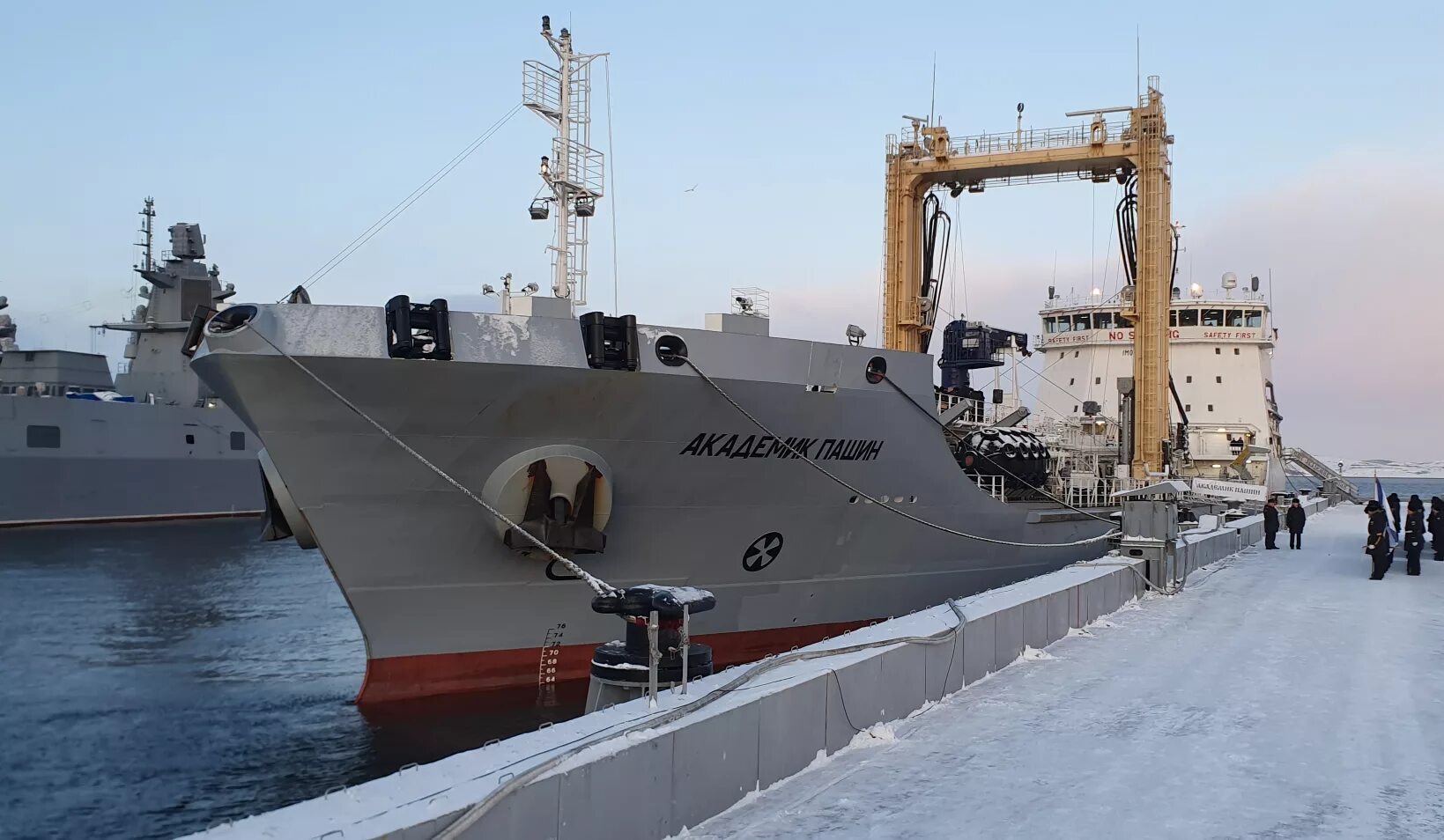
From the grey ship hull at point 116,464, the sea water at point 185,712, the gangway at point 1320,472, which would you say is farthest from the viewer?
the gangway at point 1320,472

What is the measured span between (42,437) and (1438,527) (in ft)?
128

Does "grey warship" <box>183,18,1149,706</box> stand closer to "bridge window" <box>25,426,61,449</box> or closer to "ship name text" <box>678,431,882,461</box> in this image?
"ship name text" <box>678,431,882,461</box>

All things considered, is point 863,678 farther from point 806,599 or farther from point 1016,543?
point 1016,543

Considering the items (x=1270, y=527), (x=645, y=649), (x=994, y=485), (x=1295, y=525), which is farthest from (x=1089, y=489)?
(x=645, y=649)

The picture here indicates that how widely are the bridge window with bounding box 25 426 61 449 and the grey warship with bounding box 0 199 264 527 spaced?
0.11 ft

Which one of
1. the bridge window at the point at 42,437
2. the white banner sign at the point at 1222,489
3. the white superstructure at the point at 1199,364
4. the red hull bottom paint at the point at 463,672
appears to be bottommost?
the red hull bottom paint at the point at 463,672

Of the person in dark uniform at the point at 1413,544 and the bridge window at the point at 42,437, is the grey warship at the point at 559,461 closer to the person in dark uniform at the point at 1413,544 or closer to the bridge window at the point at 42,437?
the person in dark uniform at the point at 1413,544

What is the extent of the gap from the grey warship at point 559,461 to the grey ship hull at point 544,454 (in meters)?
0.02

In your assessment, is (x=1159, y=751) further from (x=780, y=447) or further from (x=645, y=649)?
(x=780, y=447)

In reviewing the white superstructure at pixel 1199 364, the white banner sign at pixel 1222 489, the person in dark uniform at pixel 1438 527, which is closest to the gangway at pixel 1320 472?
the white superstructure at pixel 1199 364

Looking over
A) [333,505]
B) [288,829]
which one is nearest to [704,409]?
[333,505]

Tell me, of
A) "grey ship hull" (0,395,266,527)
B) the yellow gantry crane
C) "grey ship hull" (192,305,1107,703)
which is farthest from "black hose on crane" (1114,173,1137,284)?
"grey ship hull" (0,395,266,527)

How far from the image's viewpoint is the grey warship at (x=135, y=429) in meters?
34.8

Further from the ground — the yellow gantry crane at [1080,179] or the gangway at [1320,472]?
the yellow gantry crane at [1080,179]
